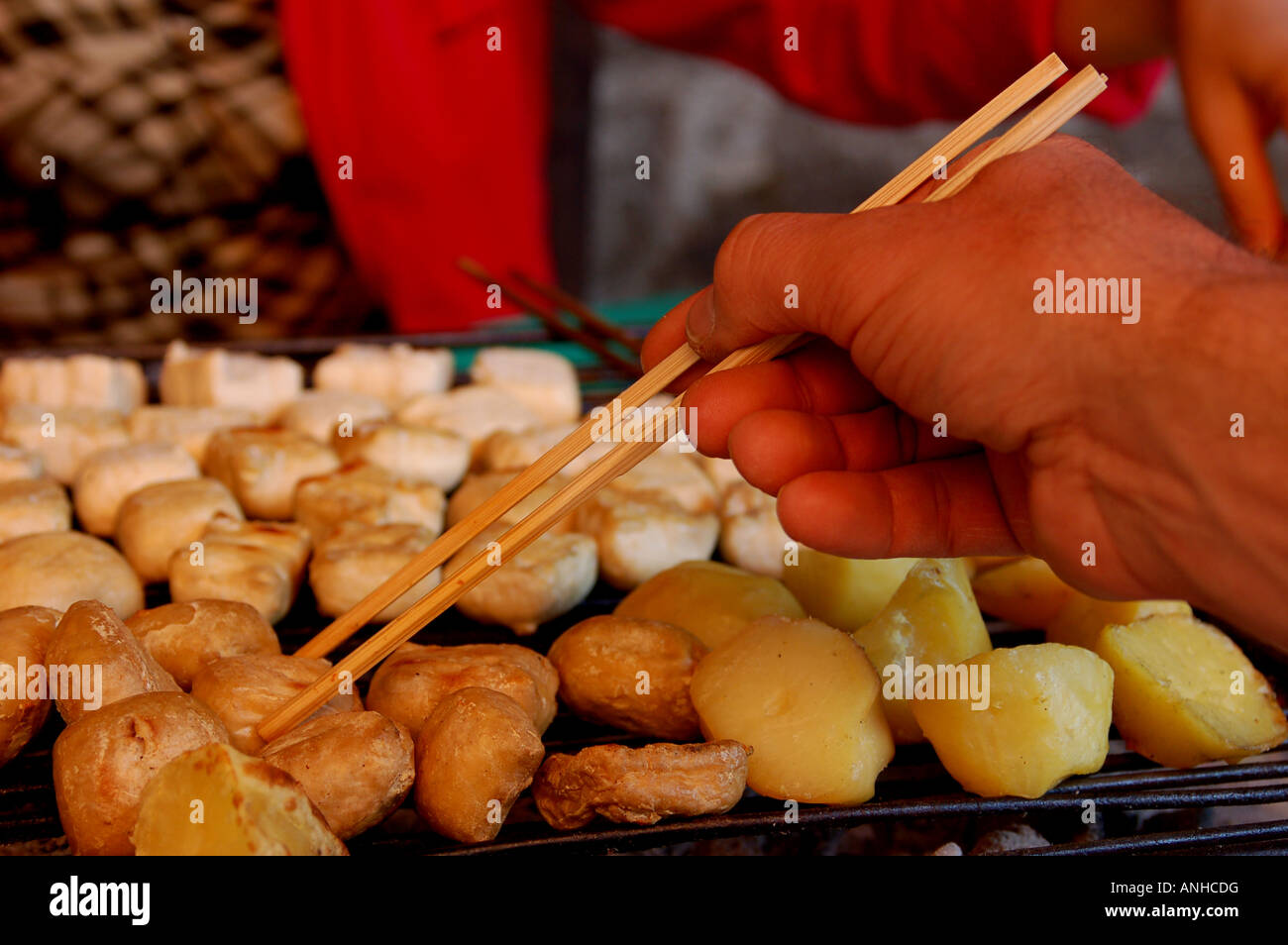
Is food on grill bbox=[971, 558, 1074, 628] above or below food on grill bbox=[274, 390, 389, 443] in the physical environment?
below

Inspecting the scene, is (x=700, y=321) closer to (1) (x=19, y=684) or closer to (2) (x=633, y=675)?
(2) (x=633, y=675)

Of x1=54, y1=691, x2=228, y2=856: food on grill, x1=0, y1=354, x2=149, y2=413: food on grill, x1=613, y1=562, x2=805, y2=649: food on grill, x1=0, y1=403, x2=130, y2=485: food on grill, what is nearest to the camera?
x1=54, y1=691, x2=228, y2=856: food on grill

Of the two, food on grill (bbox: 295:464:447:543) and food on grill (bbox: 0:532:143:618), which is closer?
food on grill (bbox: 0:532:143:618)

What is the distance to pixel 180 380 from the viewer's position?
2717mm

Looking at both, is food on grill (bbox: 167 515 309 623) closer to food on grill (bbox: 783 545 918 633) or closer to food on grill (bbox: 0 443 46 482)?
food on grill (bbox: 0 443 46 482)

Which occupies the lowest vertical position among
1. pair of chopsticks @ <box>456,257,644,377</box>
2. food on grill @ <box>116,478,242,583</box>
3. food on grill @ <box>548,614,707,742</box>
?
food on grill @ <box>548,614,707,742</box>

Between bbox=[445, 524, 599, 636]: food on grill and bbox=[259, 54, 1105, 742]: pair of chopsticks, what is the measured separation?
1.30 ft

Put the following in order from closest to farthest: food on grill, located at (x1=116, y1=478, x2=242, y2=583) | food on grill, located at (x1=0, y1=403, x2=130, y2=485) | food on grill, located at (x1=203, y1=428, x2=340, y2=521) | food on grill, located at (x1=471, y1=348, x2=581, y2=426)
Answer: food on grill, located at (x1=116, y1=478, x2=242, y2=583) < food on grill, located at (x1=203, y1=428, x2=340, y2=521) < food on grill, located at (x1=0, y1=403, x2=130, y2=485) < food on grill, located at (x1=471, y1=348, x2=581, y2=426)

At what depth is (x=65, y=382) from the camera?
2.62 meters

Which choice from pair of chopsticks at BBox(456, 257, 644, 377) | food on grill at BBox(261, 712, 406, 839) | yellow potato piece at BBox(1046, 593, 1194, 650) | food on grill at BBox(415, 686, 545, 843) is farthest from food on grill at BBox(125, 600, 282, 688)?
pair of chopsticks at BBox(456, 257, 644, 377)

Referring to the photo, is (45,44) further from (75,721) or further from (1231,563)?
(1231,563)

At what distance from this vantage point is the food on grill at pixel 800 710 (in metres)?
1.41

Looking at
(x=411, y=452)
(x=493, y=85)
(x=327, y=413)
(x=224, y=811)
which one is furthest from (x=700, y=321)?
(x=493, y=85)

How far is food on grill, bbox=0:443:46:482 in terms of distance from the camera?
7.19ft
